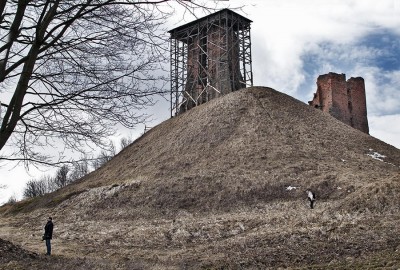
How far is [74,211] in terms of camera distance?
85.8 feet

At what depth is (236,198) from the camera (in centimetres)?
2464

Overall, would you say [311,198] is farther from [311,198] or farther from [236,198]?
[236,198]

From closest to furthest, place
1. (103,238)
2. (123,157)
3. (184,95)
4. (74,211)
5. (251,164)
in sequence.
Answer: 1. (103,238)
2. (74,211)
3. (251,164)
4. (123,157)
5. (184,95)

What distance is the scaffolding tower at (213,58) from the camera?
1665 inches

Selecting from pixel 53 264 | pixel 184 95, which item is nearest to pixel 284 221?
pixel 53 264

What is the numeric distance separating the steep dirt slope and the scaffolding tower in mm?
4052

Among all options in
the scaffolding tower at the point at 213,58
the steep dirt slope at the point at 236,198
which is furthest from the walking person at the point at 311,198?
the scaffolding tower at the point at 213,58

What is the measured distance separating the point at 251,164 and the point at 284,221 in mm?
8848

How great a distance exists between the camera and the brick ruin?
47.4 metres

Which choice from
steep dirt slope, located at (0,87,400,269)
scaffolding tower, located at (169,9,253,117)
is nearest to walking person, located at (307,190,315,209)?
steep dirt slope, located at (0,87,400,269)

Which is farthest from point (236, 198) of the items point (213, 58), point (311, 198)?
point (213, 58)

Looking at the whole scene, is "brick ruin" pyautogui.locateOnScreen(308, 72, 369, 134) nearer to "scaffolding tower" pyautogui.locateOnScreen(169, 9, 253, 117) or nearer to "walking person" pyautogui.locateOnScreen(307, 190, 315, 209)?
"scaffolding tower" pyautogui.locateOnScreen(169, 9, 253, 117)

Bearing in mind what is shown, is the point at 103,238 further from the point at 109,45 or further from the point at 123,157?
the point at 123,157

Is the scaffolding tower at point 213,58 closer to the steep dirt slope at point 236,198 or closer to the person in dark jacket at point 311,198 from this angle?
the steep dirt slope at point 236,198
